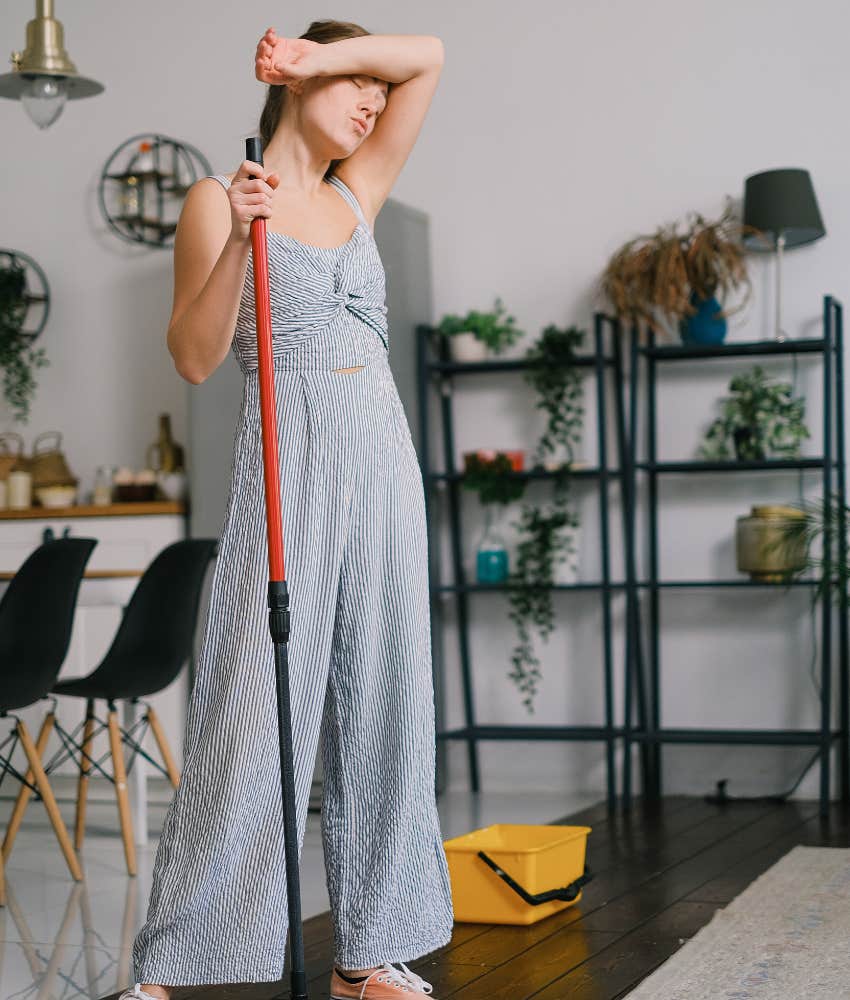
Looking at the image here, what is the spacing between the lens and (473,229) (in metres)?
5.28

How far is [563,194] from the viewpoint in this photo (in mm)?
5156

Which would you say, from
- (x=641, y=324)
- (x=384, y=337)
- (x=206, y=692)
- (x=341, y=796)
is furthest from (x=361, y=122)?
(x=641, y=324)

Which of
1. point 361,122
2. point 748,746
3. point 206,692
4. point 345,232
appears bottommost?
point 748,746

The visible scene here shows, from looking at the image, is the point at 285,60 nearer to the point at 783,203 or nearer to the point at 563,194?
the point at 783,203

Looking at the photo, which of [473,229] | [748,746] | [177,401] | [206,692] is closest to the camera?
[206,692]

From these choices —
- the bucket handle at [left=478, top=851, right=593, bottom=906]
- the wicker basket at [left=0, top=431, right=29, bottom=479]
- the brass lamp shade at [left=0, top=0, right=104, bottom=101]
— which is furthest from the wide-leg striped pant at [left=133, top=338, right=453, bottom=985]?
the wicker basket at [left=0, top=431, right=29, bottom=479]

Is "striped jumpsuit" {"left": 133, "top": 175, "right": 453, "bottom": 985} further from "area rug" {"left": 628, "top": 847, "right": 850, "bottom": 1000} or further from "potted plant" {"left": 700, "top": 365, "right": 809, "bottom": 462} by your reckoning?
"potted plant" {"left": 700, "top": 365, "right": 809, "bottom": 462}

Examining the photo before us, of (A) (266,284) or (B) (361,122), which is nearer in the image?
(A) (266,284)

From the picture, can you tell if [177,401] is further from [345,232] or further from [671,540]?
[345,232]

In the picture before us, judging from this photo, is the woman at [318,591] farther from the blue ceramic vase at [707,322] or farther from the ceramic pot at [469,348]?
the ceramic pot at [469,348]

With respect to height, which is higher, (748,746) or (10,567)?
(10,567)

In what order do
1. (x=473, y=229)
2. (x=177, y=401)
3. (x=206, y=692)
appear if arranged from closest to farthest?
(x=206, y=692) < (x=473, y=229) < (x=177, y=401)

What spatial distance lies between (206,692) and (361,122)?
853 millimetres

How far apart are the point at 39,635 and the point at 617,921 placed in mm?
1589
